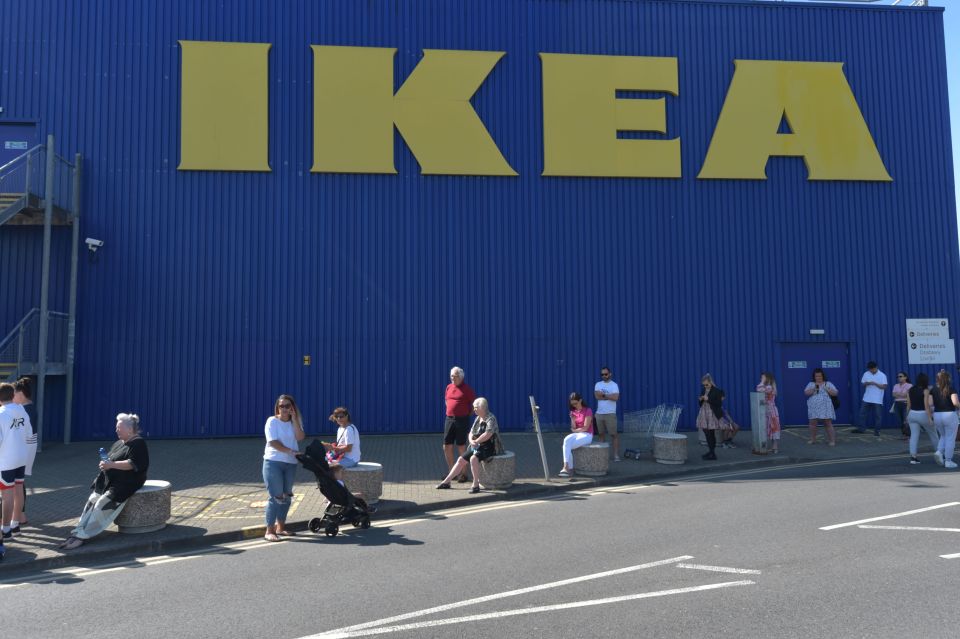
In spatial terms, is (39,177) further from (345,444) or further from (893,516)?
(893,516)

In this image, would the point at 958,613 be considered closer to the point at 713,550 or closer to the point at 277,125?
the point at 713,550

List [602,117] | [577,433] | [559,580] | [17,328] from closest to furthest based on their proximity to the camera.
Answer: [559,580], [577,433], [17,328], [602,117]

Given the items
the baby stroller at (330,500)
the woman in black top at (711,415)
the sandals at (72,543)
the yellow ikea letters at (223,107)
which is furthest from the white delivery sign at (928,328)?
the sandals at (72,543)

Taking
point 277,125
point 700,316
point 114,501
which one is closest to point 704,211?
point 700,316

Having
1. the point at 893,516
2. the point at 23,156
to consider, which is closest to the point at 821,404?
the point at 893,516

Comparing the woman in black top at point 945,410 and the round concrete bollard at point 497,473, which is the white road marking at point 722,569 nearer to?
the round concrete bollard at point 497,473

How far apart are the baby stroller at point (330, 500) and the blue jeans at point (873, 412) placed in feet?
42.9

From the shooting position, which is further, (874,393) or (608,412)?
(874,393)

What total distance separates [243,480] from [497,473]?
4378 mm

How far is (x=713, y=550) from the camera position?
651 cm

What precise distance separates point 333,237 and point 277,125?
309cm

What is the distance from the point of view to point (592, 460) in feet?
36.2

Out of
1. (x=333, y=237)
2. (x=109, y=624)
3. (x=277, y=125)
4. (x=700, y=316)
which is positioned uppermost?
(x=277, y=125)

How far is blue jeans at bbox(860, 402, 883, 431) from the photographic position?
15.5 m
